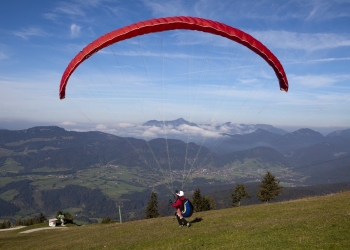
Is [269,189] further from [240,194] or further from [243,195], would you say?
[240,194]

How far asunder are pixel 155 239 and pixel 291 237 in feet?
25.5

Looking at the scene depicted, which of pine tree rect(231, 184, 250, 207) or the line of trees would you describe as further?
pine tree rect(231, 184, 250, 207)

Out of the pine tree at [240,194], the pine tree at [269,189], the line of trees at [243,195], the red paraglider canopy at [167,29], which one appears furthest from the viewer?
the pine tree at [240,194]

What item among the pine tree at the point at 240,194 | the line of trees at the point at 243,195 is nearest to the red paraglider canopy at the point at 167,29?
the line of trees at the point at 243,195

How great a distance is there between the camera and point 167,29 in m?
16.8

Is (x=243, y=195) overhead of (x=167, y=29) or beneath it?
beneath

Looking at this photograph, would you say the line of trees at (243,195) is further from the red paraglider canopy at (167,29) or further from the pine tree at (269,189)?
the red paraglider canopy at (167,29)

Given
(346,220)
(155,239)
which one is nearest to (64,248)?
(155,239)

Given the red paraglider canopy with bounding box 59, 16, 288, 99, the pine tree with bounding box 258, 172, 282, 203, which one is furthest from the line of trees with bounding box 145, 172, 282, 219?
the red paraglider canopy with bounding box 59, 16, 288, 99

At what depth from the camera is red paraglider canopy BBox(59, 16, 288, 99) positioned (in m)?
16.2

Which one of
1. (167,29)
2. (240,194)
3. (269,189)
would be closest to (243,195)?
(240,194)

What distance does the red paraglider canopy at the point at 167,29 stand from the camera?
16.2 metres

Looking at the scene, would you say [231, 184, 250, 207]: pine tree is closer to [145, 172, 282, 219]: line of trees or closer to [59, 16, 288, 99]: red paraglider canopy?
Result: [145, 172, 282, 219]: line of trees

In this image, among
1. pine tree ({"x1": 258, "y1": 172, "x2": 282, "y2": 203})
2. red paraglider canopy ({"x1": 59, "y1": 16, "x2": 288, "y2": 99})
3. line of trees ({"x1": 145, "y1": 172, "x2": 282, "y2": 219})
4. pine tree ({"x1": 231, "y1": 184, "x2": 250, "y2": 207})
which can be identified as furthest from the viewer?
pine tree ({"x1": 231, "y1": 184, "x2": 250, "y2": 207})
